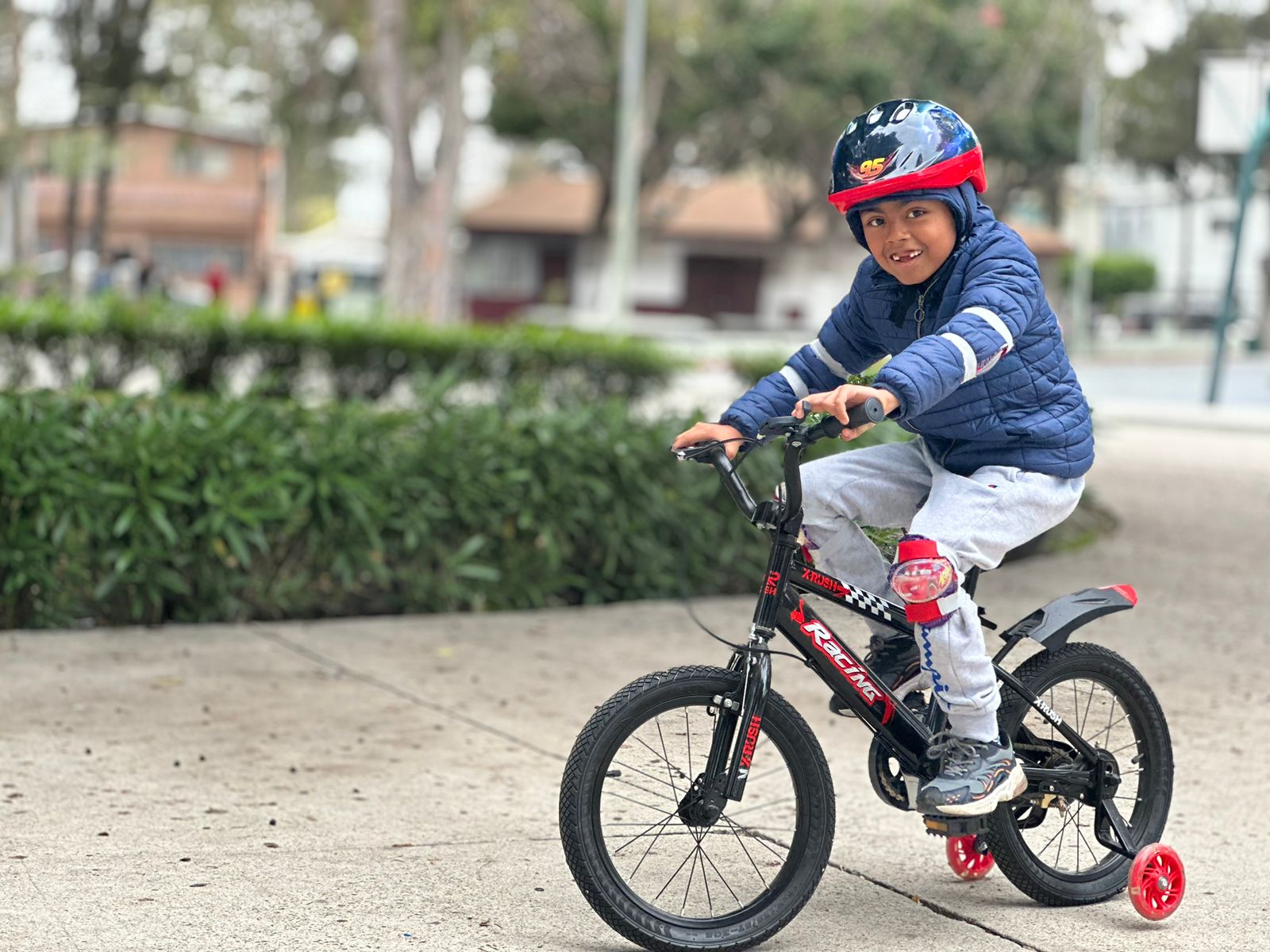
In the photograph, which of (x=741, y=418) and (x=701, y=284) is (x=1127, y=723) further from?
(x=701, y=284)

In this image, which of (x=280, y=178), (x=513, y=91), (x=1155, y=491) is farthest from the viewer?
(x=280, y=178)

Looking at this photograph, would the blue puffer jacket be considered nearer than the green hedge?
Yes

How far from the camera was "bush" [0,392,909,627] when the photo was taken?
695 cm

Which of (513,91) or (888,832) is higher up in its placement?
(513,91)

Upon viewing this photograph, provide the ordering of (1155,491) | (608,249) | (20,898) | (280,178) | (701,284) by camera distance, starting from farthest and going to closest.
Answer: (280,178) → (701,284) → (608,249) → (1155,491) → (20,898)

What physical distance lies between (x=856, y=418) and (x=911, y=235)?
0.60 m

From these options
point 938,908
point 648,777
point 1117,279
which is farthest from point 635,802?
point 1117,279

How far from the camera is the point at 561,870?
4.41 metres

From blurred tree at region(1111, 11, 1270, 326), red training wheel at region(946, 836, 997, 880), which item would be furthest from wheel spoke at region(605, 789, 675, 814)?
blurred tree at region(1111, 11, 1270, 326)

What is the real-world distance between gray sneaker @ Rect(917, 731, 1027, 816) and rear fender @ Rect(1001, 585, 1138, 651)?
310mm

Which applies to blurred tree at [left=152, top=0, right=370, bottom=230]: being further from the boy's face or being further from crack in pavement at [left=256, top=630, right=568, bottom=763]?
the boy's face

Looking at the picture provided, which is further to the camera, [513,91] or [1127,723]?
[513,91]

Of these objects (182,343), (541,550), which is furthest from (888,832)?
(182,343)

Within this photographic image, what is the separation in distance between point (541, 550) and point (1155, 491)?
6480mm
